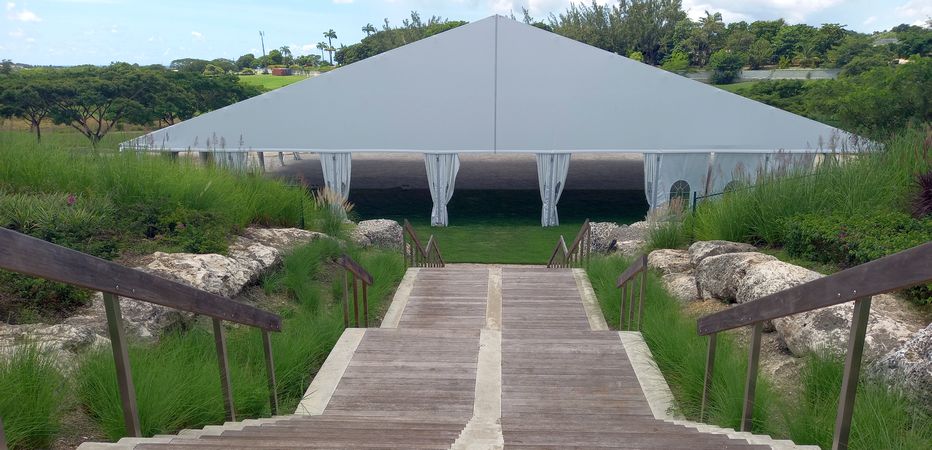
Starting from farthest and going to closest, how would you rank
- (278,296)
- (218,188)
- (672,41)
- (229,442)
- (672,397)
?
(672,41)
(218,188)
(278,296)
(672,397)
(229,442)

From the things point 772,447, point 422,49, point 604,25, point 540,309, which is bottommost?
point 540,309

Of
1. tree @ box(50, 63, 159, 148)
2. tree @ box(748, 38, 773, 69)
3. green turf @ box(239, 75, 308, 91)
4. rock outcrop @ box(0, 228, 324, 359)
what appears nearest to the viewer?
rock outcrop @ box(0, 228, 324, 359)

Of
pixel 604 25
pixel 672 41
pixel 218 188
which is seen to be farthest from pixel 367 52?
pixel 218 188

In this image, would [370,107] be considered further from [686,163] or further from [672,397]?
[672,397]

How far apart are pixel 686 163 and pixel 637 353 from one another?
604 inches

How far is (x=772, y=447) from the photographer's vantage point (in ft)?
9.52

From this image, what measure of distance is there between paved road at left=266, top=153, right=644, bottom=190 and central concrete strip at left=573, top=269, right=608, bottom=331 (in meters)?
16.9

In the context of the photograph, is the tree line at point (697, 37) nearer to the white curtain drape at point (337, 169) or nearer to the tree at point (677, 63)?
the tree at point (677, 63)

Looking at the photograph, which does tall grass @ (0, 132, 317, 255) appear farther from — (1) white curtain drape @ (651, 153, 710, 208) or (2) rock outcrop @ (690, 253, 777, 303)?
(1) white curtain drape @ (651, 153, 710, 208)

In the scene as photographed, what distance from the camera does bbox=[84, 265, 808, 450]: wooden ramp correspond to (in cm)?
312

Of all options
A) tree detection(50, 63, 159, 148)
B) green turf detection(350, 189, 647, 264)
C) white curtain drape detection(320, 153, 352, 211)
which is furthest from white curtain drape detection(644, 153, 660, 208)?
tree detection(50, 63, 159, 148)

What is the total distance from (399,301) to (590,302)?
203cm

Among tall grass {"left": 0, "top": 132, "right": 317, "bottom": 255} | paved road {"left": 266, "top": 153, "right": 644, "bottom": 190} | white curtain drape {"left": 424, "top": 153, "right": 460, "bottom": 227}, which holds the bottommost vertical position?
paved road {"left": 266, "top": 153, "right": 644, "bottom": 190}

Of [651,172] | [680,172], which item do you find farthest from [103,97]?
[680,172]
